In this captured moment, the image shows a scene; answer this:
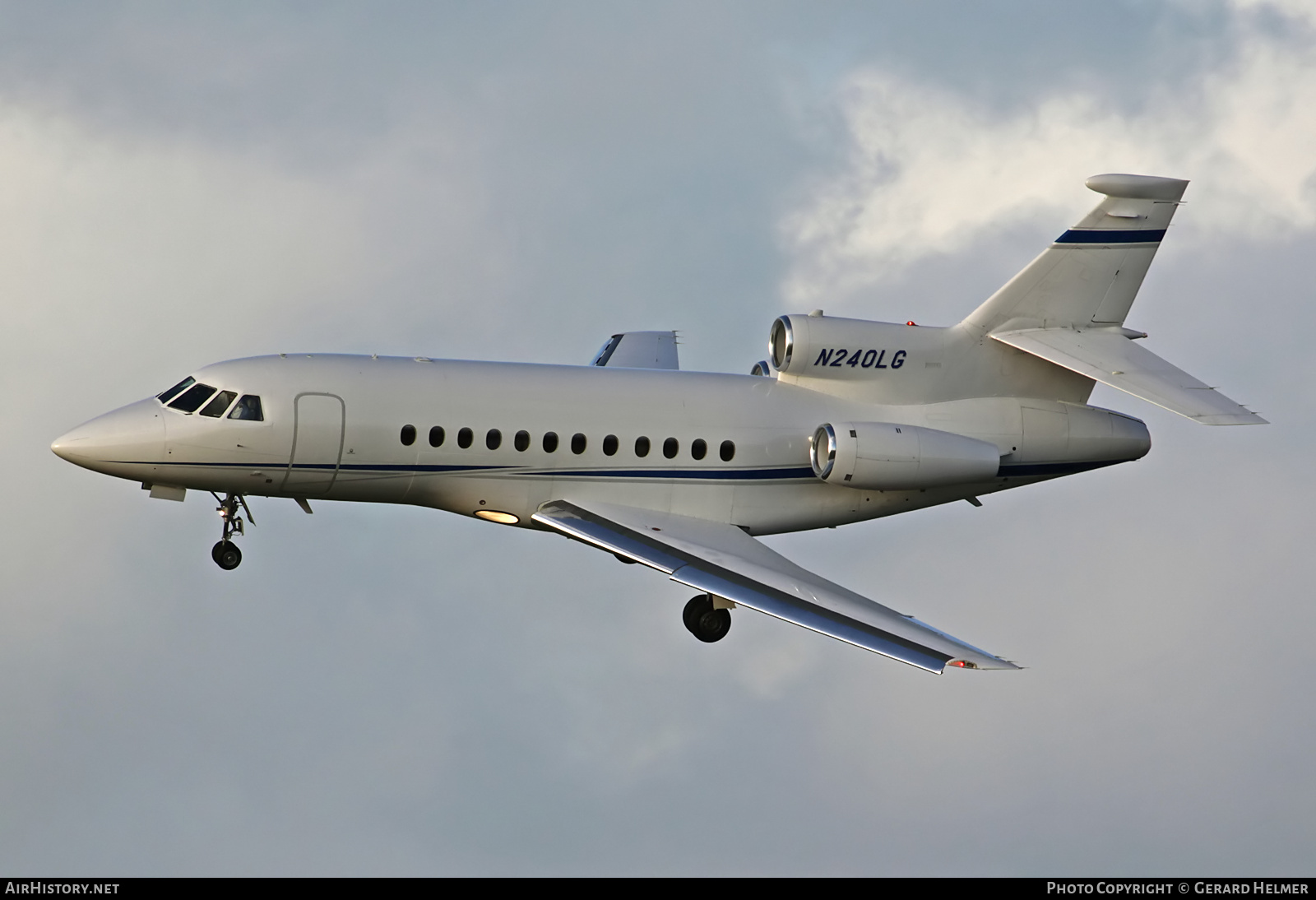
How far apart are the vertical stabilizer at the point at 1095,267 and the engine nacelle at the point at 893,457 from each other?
108 inches

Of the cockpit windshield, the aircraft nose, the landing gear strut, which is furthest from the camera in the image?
the landing gear strut

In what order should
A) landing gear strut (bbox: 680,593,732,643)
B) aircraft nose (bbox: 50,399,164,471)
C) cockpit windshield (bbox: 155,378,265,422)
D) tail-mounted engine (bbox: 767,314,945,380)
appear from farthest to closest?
1. tail-mounted engine (bbox: 767,314,945,380)
2. landing gear strut (bbox: 680,593,732,643)
3. cockpit windshield (bbox: 155,378,265,422)
4. aircraft nose (bbox: 50,399,164,471)

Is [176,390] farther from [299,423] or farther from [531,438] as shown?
[531,438]

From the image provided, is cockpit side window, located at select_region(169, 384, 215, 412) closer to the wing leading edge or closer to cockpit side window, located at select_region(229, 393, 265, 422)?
cockpit side window, located at select_region(229, 393, 265, 422)

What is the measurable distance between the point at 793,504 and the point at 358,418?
808cm

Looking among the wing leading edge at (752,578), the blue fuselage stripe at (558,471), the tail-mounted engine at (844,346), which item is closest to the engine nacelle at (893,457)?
the blue fuselage stripe at (558,471)

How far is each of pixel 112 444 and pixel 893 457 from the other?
537 inches

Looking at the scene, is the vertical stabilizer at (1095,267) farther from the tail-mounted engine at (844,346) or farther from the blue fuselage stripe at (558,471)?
the blue fuselage stripe at (558,471)

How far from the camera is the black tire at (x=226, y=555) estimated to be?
3331cm

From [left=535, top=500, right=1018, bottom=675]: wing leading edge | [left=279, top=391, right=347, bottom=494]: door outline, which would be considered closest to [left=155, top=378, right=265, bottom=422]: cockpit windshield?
[left=279, top=391, right=347, bottom=494]: door outline

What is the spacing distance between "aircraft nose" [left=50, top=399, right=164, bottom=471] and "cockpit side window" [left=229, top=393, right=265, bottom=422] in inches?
51.3

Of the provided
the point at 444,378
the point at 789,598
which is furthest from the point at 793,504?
the point at 444,378

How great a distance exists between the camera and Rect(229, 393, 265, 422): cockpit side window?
32.4 meters

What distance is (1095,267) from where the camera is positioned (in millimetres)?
35062
